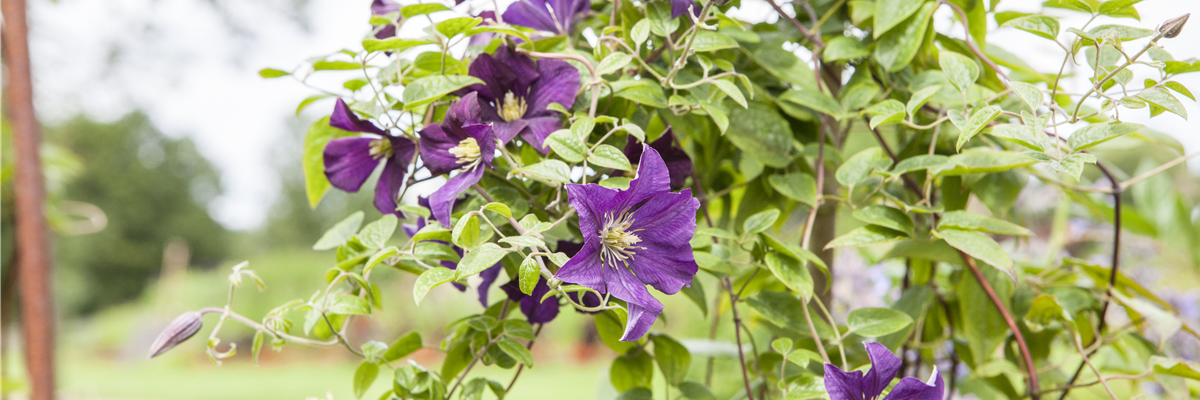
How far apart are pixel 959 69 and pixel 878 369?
149mm

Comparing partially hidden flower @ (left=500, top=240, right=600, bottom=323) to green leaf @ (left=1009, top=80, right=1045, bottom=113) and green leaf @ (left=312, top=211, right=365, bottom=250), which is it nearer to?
green leaf @ (left=312, top=211, right=365, bottom=250)

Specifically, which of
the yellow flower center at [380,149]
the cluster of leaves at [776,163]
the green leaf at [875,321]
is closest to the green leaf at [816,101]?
the cluster of leaves at [776,163]

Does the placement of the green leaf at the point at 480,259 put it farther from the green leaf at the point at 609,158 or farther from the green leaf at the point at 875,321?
the green leaf at the point at 875,321

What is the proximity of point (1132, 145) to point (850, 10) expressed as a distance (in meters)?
0.21

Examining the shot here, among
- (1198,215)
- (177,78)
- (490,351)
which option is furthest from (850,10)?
(177,78)

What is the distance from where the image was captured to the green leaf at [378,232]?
29cm

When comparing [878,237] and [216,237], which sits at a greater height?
[878,237]

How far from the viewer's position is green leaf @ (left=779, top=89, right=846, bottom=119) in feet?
1.06

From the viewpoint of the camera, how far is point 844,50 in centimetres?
34

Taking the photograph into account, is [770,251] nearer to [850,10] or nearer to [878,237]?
[878,237]

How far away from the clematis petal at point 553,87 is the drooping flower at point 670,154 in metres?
0.04

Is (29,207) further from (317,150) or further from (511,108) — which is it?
(511,108)

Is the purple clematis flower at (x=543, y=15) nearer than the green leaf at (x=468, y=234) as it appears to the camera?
No

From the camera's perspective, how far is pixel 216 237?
6.79 meters
